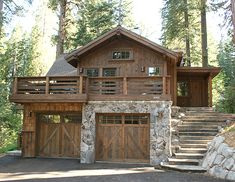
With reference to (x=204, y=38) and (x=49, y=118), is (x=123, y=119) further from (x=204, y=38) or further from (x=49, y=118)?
(x=204, y=38)

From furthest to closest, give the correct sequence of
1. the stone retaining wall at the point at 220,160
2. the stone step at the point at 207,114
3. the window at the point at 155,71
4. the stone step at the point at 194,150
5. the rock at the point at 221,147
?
the window at the point at 155,71, the stone step at the point at 207,114, the stone step at the point at 194,150, the rock at the point at 221,147, the stone retaining wall at the point at 220,160

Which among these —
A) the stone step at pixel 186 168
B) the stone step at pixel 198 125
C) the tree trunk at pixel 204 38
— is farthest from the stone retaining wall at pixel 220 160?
the tree trunk at pixel 204 38

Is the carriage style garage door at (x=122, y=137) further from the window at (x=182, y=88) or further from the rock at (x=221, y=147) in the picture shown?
the window at (x=182, y=88)

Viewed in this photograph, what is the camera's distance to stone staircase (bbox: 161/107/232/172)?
43.9 ft

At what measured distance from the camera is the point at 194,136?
50.7ft

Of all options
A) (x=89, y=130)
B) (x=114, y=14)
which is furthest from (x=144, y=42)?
(x=114, y=14)

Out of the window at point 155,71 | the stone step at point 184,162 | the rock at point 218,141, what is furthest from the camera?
the window at point 155,71

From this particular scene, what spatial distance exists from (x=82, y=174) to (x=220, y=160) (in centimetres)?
500

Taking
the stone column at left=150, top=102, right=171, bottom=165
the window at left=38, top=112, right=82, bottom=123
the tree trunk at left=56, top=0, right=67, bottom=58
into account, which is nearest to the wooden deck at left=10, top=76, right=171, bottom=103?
the stone column at left=150, top=102, right=171, bottom=165

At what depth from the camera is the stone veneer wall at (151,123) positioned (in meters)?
14.9

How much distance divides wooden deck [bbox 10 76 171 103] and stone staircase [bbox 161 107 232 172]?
2.19m

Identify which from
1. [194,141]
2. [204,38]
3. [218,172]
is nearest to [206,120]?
[194,141]

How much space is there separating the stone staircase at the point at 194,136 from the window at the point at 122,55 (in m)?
4.50

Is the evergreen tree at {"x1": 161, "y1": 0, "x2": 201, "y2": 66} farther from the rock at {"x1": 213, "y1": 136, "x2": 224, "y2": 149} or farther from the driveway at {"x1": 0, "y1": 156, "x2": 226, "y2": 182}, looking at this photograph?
the driveway at {"x1": 0, "y1": 156, "x2": 226, "y2": 182}
